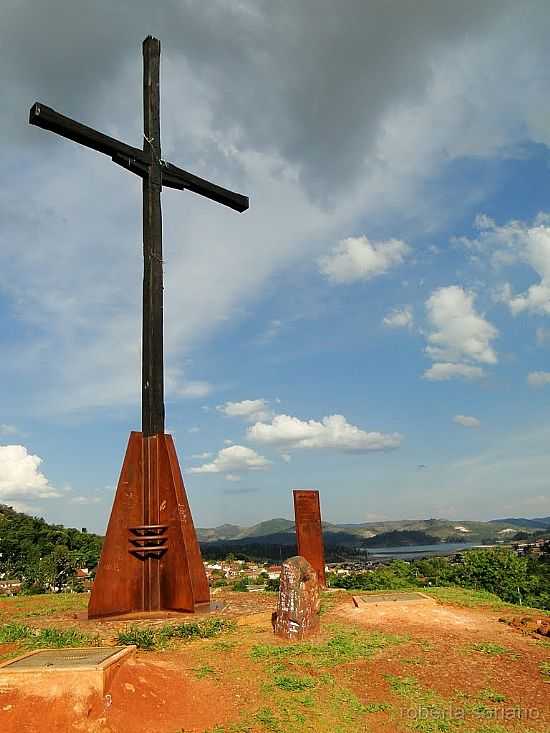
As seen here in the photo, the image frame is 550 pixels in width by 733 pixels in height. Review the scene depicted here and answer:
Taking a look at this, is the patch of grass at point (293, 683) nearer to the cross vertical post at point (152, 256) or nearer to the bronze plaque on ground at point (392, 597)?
the bronze plaque on ground at point (392, 597)

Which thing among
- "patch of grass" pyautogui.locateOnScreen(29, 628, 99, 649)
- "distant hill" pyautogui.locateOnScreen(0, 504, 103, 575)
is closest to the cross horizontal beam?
"patch of grass" pyautogui.locateOnScreen(29, 628, 99, 649)

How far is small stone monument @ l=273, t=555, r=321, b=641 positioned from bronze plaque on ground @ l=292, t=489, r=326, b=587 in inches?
182

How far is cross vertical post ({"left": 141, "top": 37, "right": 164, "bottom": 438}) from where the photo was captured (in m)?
9.43

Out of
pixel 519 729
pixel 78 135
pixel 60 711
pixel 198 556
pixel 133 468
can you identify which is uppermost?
pixel 78 135

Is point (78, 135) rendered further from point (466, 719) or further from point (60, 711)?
point (466, 719)

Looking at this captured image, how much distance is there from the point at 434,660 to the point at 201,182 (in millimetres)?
8858

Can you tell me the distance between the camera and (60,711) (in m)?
4.18

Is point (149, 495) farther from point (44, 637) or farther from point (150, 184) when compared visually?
point (150, 184)

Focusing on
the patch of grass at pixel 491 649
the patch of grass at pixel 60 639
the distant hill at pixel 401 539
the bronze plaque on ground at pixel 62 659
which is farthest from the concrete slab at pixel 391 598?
the distant hill at pixel 401 539

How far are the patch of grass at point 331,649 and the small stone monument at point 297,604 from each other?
26 cm

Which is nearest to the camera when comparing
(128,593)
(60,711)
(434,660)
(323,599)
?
(60,711)

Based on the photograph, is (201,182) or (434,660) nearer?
(434,660)

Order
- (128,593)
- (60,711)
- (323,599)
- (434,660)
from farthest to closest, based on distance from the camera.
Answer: (323,599), (128,593), (434,660), (60,711)

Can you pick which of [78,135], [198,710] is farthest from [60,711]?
[78,135]
